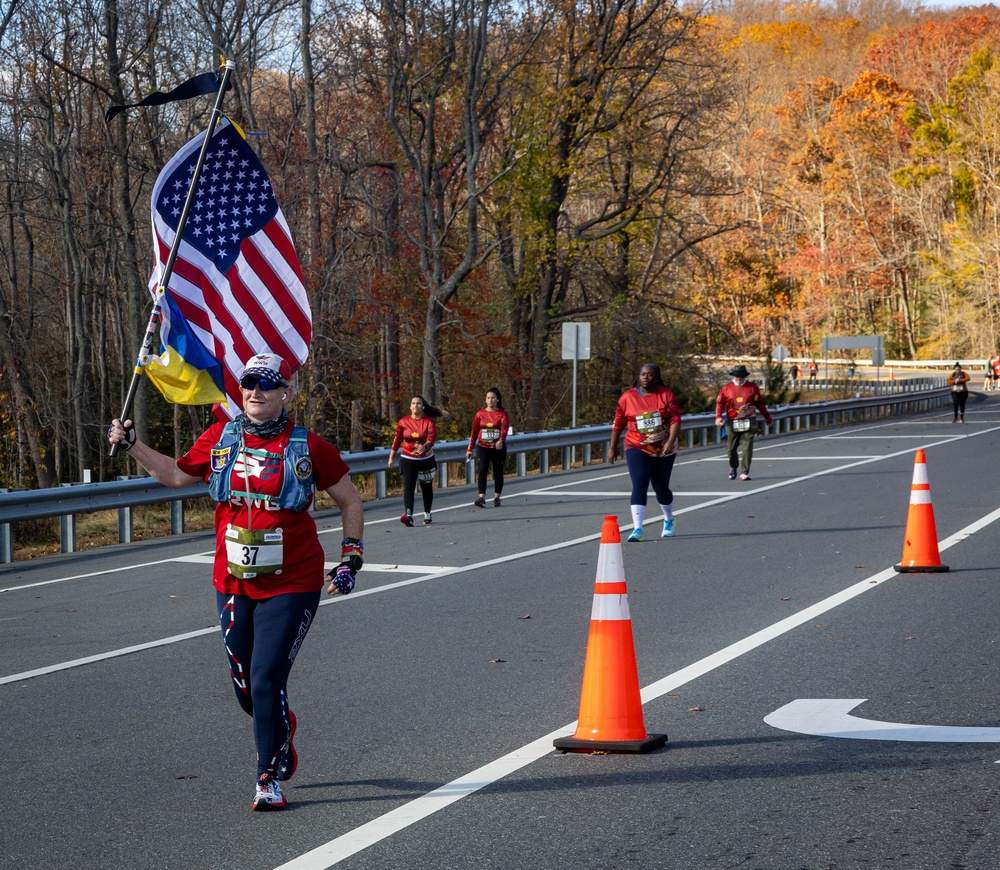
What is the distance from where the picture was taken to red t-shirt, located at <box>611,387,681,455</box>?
46.3ft

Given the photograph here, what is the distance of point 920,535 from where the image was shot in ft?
37.8

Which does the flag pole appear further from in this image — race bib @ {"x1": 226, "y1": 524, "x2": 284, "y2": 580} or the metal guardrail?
the metal guardrail

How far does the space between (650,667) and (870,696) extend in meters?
1.37

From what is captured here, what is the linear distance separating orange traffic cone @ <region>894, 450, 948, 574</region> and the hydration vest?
7.27 meters

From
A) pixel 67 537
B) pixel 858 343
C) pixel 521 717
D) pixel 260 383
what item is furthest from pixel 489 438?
pixel 858 343

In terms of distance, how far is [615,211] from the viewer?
39.5 meters

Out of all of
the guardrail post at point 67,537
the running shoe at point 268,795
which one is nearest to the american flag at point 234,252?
the running shoe at point 268,795

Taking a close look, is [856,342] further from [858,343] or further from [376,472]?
[376,472]

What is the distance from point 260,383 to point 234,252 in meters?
4.89

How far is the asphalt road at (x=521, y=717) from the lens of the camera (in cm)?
480

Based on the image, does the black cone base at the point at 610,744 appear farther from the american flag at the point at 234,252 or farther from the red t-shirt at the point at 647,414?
the red t-shirt at the point at 647,414

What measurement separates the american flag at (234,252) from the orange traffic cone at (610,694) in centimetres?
390

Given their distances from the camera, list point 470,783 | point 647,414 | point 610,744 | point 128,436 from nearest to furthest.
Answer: point 470,783 < point 128,436 < point 610,744 < point 647,414

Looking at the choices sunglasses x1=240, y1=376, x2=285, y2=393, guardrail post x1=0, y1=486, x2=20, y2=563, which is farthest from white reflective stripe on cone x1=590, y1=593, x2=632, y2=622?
guardrail post x1=0, y1=486, x2=20, y2=563
